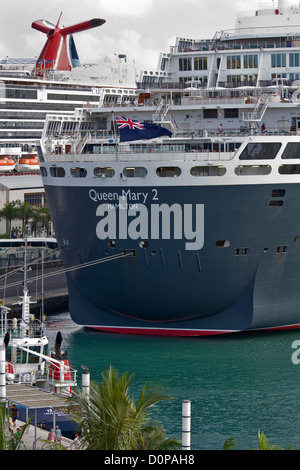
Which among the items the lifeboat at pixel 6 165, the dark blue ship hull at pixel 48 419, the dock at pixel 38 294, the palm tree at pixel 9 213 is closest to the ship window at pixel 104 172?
the dock at pixel 38 294

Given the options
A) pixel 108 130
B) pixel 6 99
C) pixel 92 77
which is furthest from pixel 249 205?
pixel 92 77

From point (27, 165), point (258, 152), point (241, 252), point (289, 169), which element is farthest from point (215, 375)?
point (27, 165)

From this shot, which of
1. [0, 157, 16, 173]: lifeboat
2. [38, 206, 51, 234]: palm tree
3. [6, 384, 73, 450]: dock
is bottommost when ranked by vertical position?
[6, 384, 73, 450]: dock

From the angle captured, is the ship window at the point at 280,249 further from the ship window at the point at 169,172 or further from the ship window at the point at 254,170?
the ship window at the point at 169,172

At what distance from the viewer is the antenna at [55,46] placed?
104 meters

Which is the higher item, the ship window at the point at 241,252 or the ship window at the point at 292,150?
the ship window at the point at 292,150

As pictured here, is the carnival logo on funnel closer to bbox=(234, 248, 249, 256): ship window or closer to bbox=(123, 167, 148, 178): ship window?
bbox=(123, 167, 148, 178): ship window

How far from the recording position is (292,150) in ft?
126

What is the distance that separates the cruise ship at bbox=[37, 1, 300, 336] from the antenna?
6325cm

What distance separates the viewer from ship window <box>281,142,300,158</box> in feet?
126

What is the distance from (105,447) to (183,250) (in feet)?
65.8

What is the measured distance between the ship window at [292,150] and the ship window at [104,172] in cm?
570

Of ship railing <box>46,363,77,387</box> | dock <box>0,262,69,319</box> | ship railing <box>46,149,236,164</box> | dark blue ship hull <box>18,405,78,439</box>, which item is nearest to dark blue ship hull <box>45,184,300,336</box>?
ship railing <box>46,149,236,164</box>
